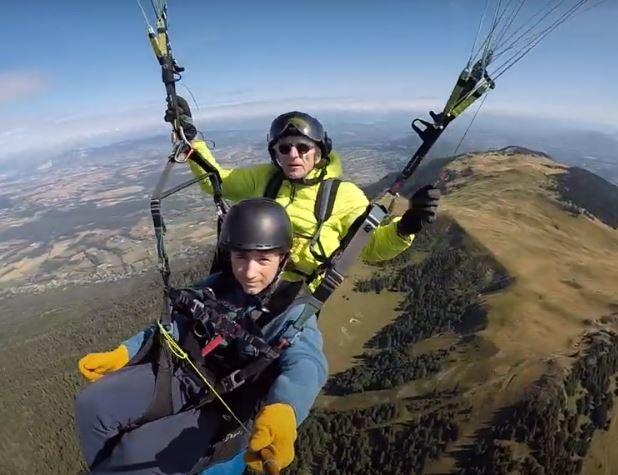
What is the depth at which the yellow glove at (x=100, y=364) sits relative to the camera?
10.6ft

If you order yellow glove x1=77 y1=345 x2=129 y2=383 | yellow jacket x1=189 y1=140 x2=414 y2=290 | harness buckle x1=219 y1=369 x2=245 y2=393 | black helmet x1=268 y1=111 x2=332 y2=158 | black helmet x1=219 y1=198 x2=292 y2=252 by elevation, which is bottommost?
yellow glove x1=77 y1=345 x2=129 y2=383

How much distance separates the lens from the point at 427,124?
12.4 feet

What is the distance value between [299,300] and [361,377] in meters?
57.4

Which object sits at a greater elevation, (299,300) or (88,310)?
(299,300)

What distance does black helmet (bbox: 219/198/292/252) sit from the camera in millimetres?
3146

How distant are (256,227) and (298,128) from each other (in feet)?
4.12

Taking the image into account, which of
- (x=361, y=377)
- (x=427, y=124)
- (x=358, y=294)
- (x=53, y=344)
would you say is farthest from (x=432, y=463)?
(x=53, y=344)

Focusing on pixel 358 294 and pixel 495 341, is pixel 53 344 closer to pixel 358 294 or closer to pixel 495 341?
pixel 358 294

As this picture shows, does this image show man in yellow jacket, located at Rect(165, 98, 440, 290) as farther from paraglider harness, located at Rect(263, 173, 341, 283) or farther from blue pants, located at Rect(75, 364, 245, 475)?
blue pants, located at Rect(75, 364, 245, 475)

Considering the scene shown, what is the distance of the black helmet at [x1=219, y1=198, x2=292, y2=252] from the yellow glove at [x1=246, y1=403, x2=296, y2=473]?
3.39ft

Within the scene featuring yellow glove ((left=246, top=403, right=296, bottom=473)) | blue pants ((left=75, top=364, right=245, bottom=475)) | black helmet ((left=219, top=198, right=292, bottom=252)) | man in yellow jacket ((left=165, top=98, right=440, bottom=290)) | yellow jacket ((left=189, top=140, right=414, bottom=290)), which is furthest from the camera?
yellow jacket ((left=189, top=140, right=414, bottom=290))

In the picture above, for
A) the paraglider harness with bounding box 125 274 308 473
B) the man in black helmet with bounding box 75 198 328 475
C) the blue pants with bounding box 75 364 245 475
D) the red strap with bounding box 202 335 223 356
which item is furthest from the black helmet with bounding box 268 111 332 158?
the blue pants with bounding box 75 364 245 475

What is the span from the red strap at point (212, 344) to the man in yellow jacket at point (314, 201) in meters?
0.99

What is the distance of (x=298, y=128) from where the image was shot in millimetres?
4070
